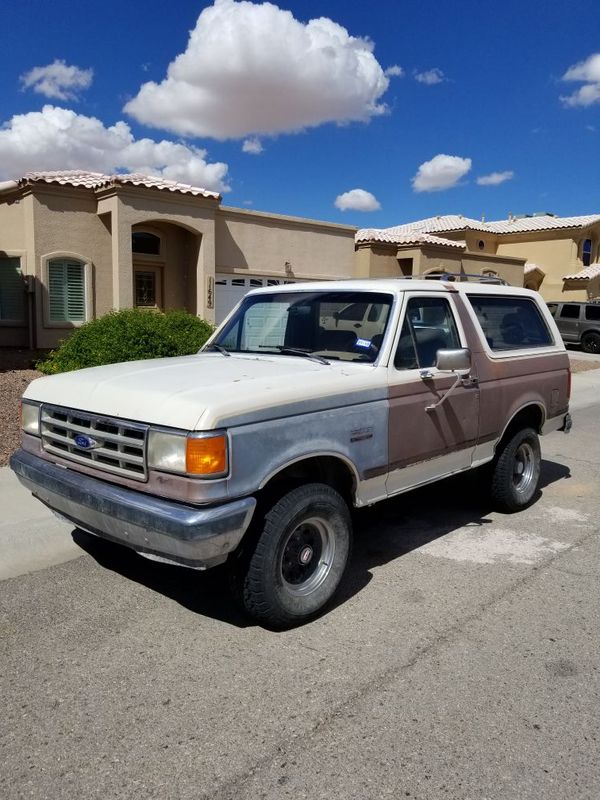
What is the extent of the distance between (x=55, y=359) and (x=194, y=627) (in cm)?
647

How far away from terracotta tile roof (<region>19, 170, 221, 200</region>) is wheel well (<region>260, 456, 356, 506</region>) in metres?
12.6

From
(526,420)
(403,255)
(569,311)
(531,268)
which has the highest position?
(531,268)

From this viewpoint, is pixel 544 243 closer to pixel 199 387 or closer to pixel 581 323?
pixel 581 323

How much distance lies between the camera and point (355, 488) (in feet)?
13.3

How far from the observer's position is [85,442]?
3727 mm

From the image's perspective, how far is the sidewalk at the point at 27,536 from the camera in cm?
460

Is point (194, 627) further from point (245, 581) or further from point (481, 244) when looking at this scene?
point (481, 244)

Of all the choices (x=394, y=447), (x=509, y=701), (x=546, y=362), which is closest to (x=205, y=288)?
(x=546, y=362)

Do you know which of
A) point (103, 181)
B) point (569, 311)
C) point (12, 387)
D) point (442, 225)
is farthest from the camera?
point (442, 225)

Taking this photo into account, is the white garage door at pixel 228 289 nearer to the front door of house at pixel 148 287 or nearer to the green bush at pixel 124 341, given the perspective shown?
the front door of house at pixel 148 287

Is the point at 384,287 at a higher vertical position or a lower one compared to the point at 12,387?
higher

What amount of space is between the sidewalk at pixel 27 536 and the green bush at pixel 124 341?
8.53 ft

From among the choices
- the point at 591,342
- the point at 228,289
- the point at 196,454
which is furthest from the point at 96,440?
the point at 591,342

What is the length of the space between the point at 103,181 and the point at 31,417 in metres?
12.6
